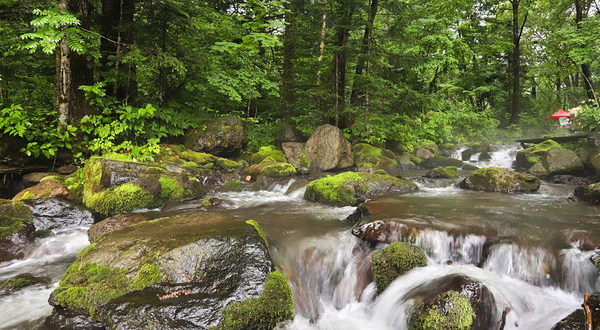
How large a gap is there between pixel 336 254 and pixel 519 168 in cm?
1340

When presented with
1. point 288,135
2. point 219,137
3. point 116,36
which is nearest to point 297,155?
point 288,135

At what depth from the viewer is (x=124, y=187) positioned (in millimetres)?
6801

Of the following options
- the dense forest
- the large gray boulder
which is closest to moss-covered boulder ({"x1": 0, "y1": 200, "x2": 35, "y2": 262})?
the dense forest

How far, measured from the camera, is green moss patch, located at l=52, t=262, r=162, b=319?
3.28 metres

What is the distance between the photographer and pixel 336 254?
5.04 metres

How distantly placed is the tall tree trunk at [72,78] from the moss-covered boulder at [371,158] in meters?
9.19

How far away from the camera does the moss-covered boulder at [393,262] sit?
420 cm

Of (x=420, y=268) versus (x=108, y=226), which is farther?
(x=108, y=226)

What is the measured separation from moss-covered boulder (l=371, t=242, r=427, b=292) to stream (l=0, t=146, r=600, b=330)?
0.09m

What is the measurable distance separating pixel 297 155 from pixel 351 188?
416 cm

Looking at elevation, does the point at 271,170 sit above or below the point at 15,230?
above

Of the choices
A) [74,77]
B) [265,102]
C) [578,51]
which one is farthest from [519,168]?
[74,77]

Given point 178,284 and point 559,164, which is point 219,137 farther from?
point 559,164

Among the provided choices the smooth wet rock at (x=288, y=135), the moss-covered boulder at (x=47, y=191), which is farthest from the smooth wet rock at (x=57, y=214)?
the smooth wet rock at (x=288, y=135)
